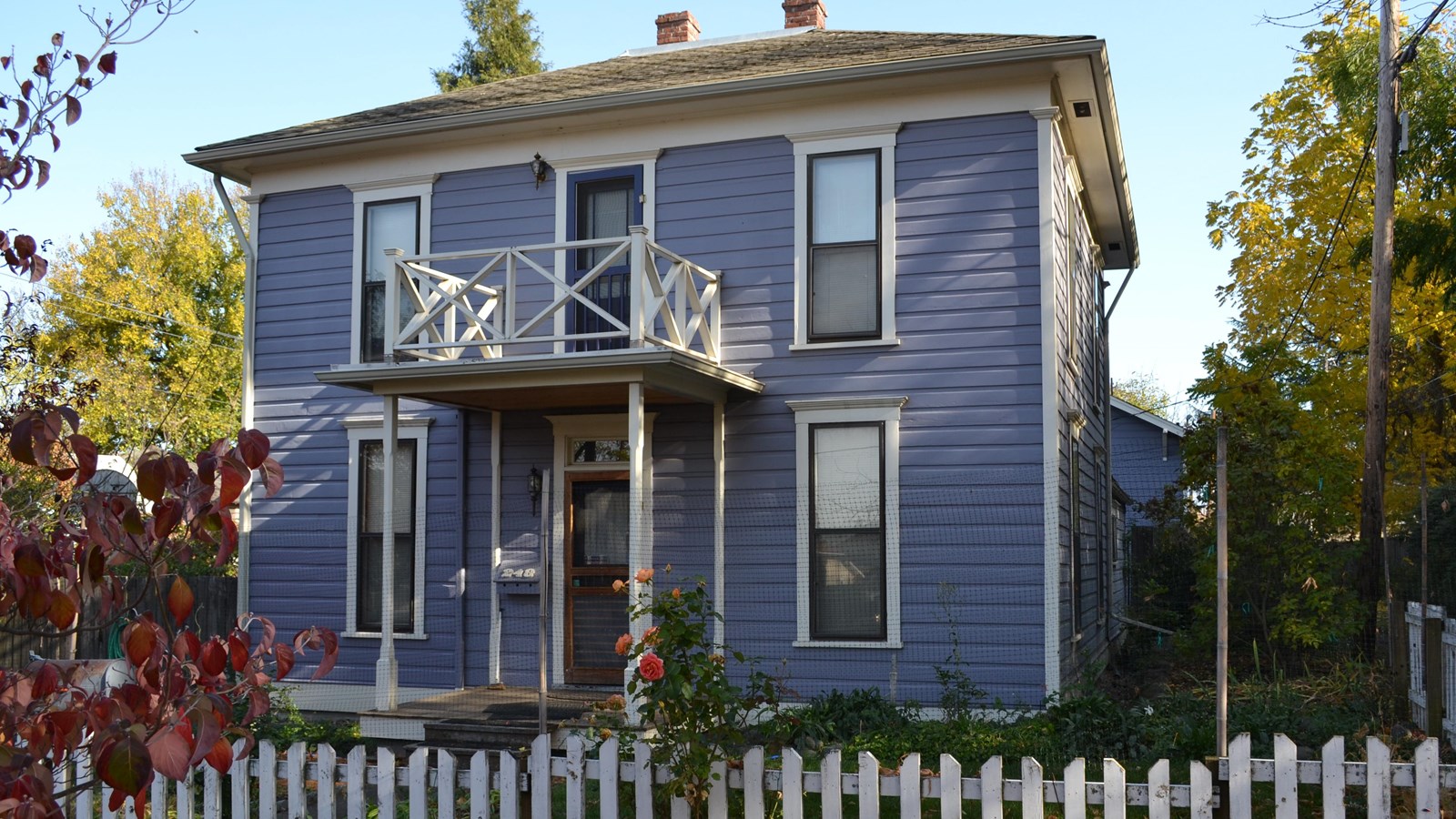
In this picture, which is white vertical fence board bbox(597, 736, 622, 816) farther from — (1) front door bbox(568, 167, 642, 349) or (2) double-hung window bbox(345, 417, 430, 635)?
(2) double-hung window bbox(345, 417, 430, 635)

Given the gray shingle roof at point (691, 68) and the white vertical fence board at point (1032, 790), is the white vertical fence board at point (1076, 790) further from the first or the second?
the gray shingle roof at point (691, 68)

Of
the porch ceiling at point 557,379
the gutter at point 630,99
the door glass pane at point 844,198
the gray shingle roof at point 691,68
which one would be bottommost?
the porch ceiling at point 557,379

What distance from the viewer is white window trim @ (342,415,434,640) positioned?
13023 millimetres

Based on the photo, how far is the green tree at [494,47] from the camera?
120ft

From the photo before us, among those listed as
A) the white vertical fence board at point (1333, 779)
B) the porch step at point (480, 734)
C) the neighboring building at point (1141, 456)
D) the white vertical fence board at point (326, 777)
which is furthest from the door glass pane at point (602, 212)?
the neighboring building at point (1141, 456)

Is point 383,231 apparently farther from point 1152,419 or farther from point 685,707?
point 1152,419

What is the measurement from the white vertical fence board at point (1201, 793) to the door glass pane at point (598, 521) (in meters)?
7.86

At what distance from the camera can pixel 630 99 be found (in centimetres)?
1227

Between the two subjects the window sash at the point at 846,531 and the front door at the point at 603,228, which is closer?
the window sash at the point at 846,531

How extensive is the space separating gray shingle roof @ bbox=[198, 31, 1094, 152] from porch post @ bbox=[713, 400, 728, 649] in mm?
3234

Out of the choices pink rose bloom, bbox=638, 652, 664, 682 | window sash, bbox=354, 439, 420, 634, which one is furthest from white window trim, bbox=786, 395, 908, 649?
pink rose bloom, bbox=638, 652, 664, 682

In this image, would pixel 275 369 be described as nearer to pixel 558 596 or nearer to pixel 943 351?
pixel 558 596

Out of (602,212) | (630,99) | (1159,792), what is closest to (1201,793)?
(1159,792)

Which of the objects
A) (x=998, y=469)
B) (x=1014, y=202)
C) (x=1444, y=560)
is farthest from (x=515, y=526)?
(x=1444, y=560)
